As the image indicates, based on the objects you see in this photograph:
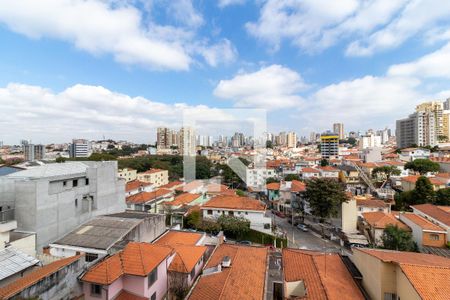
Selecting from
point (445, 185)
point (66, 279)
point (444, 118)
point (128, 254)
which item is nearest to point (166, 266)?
point (128, 254)

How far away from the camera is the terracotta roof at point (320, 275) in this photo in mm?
5676

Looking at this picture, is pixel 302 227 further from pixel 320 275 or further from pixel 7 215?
pixel 7 215

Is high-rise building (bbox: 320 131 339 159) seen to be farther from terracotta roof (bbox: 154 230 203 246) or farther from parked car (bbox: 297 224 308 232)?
terracotta roof (bbox: 154 230 203 246)

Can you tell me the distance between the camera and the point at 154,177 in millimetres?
29109

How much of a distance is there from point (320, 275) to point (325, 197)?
926 centimetres

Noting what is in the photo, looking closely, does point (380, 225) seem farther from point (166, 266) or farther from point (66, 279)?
point (66, 279)

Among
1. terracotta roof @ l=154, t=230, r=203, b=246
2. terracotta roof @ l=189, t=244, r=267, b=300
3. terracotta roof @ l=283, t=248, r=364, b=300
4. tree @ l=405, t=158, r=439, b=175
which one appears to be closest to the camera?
terracotta roof @ l=283, t=248, r=364, b=300

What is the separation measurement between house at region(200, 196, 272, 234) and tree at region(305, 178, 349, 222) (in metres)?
3.58

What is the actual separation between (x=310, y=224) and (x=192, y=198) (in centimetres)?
899

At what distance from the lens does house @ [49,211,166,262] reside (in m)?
7.98

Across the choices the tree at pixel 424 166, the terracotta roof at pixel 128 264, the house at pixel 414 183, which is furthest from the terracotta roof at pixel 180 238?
the tree at pixel 424 166

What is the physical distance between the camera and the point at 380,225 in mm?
12766

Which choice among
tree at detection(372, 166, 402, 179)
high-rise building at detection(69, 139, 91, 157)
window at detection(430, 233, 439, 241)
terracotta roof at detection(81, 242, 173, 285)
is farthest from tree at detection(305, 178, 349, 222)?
high-rise building at detection(69, 139, 91, 157)

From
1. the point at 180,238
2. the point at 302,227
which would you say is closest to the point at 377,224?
the point at 302,227
